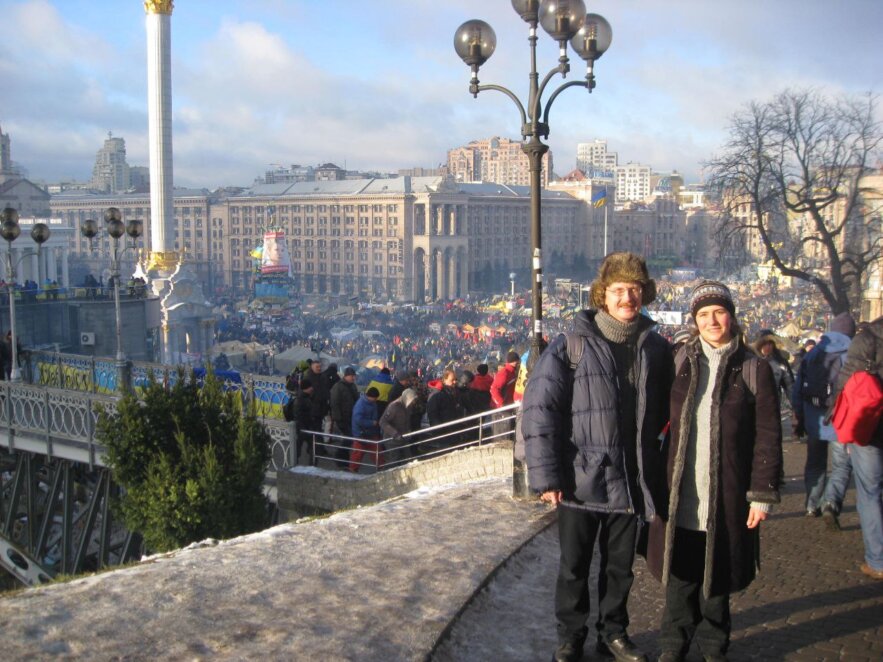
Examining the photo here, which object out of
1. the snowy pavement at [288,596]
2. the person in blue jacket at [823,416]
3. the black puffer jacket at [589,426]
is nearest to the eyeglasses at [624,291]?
the black puffer jacket at [589,426]

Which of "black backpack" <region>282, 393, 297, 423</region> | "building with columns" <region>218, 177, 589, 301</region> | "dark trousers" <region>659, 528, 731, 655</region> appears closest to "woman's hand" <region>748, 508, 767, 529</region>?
"dark trousers" <region>659, 528, 731, 655</region>

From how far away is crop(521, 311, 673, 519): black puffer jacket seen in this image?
305 centimetres

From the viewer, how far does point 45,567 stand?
1137 centimetres

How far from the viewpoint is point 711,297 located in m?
3.08

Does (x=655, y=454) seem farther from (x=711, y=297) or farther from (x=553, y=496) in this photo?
(x=711, y=297)

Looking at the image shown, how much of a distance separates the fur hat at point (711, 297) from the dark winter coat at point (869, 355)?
1425mm

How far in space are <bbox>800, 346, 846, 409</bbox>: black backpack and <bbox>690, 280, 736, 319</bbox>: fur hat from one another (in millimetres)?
2408

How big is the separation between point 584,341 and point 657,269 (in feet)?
312

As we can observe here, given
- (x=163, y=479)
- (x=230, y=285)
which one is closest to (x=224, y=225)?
(x=230, y=285)

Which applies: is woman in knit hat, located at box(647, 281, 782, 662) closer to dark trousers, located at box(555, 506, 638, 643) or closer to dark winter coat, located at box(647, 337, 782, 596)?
dark winter coat, located at box(647, 337, 782, 596)

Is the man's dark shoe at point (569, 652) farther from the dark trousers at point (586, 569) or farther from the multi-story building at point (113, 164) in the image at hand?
the multi-story building at point (113, 164)

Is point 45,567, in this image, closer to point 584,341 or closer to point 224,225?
point 584,341

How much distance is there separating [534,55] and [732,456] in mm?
4596

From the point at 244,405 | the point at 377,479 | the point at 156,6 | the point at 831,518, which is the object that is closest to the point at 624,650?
the point at 831,518
